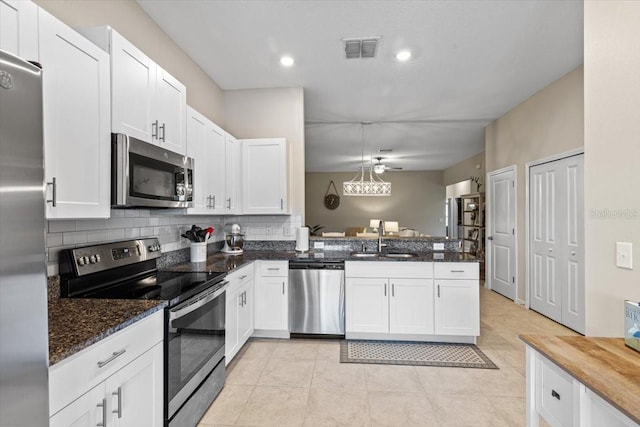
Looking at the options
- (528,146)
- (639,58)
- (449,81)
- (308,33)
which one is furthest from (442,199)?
(639,58)

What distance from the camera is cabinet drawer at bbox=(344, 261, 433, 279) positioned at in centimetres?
313

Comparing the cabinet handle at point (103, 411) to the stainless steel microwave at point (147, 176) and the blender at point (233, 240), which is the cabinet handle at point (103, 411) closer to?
the stainless steel microwave at point (147, 176)

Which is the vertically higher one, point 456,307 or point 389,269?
point 389,269

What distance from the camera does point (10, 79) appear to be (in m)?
0.71

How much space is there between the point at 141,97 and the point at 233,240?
204cm

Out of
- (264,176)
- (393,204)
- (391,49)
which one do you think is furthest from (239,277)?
(393,204)

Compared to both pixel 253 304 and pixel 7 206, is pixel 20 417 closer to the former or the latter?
pixel 7 206

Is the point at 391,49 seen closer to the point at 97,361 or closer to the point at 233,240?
the point at 233,240

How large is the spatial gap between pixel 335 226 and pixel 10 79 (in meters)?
9.71

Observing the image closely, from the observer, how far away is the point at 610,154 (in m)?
1.40

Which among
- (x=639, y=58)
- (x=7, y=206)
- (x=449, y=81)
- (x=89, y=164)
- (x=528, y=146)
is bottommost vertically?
(x=7, y=206)

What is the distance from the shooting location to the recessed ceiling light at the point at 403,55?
296 cm

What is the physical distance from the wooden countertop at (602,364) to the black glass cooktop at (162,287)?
5.54ft

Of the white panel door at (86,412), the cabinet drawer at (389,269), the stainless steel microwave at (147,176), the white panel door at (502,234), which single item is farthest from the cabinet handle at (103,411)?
the white panel door at (502,234)
